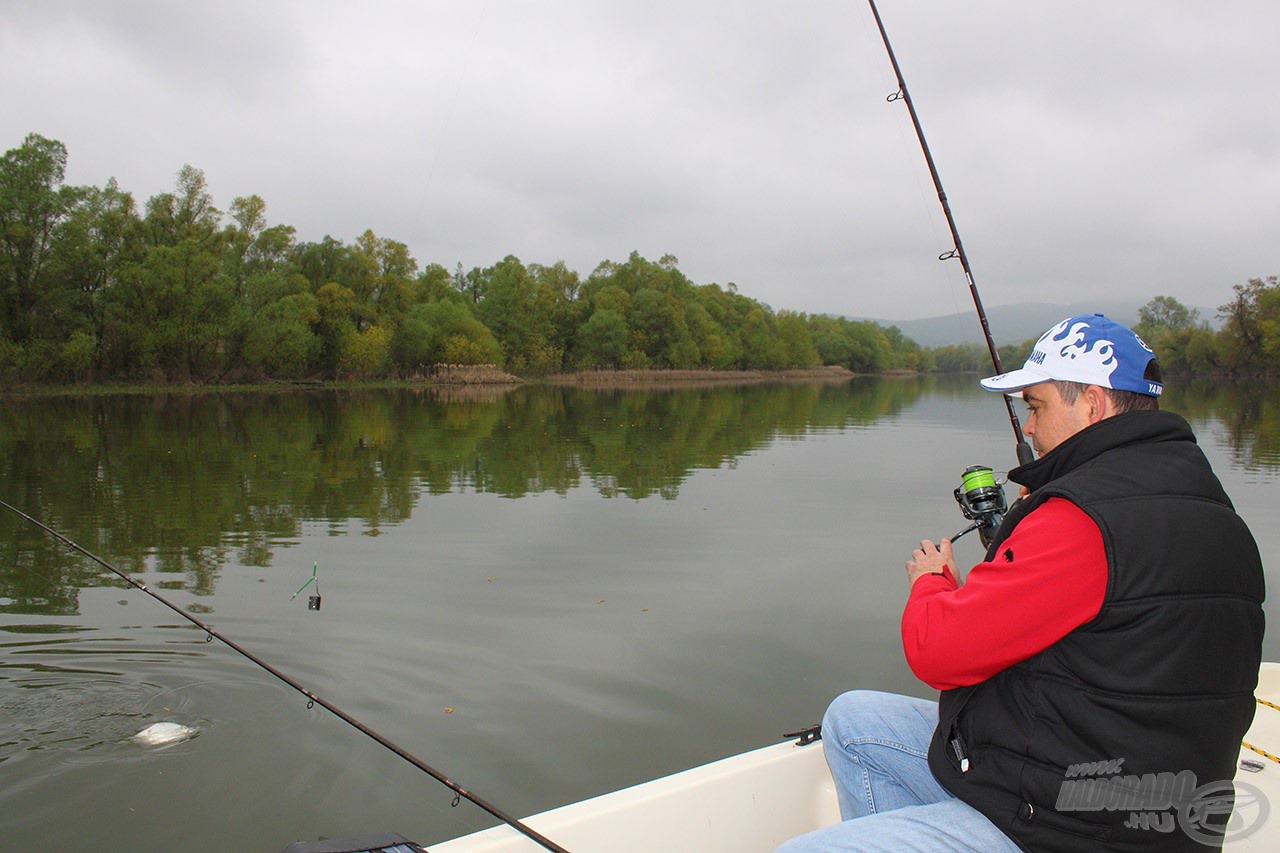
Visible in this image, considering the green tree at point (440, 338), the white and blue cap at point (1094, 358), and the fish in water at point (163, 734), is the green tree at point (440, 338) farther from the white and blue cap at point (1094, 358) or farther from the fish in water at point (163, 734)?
the white and blue cap at point (1094, 358)

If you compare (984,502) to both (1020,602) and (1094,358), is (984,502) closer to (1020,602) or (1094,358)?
(1094,358)

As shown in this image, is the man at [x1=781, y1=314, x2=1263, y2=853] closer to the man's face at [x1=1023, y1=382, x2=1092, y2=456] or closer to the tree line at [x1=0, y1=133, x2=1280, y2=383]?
the man's face at [x1=1023, y1=382, x2=1092, y2=456]

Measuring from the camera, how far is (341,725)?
5.07 meters

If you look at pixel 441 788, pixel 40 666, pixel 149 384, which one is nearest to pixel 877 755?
pixel 441 788

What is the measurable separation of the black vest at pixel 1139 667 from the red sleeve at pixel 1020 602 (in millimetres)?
37

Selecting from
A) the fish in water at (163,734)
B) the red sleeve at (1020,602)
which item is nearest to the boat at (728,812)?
the red sleeve at (1020,602)

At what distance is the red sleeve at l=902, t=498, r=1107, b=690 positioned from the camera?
1782mm

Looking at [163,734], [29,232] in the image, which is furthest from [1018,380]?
[29,232]

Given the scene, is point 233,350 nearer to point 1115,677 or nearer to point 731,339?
point 1115,677

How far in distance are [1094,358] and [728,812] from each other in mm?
1966

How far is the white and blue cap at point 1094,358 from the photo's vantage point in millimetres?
2098

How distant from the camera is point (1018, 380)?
235 centimetres

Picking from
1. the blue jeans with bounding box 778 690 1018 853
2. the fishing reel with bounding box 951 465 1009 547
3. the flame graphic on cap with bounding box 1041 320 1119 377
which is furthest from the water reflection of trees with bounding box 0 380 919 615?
the flame graphic on cap with bounding box 1041 320 1119 377

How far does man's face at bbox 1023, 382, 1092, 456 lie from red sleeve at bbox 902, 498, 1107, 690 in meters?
0.39
